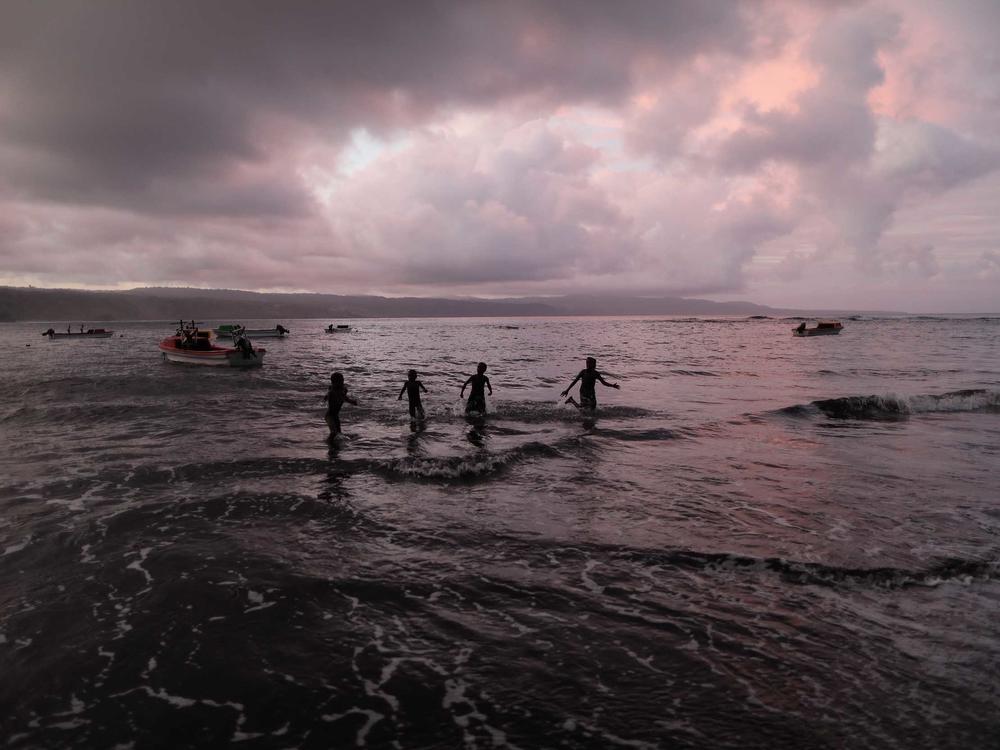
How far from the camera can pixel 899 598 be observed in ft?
21.7

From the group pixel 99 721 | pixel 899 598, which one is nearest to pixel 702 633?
pixel 899 598

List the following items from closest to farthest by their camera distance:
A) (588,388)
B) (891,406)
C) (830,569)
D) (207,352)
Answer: (830,569) < (588,388) < (891,406) < (207,352)

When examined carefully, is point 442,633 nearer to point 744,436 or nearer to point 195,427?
point 744,436

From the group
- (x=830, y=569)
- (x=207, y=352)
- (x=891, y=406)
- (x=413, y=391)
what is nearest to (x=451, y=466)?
(x=413, y=391)

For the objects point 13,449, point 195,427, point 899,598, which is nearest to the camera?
point 899,598

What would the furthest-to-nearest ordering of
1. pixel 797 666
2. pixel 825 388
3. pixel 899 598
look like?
pixel 825 388, pixel 899 598, pixel 797 666

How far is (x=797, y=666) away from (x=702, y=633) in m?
0.94

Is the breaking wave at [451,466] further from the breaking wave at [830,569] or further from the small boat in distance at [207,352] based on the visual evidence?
the small boat in distance at [207,352]

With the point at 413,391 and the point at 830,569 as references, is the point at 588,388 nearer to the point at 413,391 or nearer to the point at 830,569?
the point at 413,391

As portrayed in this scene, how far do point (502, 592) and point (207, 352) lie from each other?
38139 millimetres

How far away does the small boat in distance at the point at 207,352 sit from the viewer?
37.5 m

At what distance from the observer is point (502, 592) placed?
682 cm

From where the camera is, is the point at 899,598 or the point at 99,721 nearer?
the point at 99,721

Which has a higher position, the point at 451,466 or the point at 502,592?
the point at 451,466
